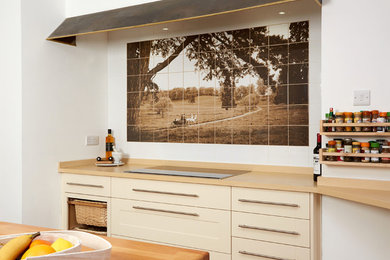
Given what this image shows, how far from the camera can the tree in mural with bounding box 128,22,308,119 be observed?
287cm

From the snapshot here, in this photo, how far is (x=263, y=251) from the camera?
229 cm

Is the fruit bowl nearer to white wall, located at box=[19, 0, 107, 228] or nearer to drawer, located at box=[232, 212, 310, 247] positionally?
drawer, located at box=[232, 212, 310, 247]

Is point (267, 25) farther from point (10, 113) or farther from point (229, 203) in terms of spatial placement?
point (10, 113)

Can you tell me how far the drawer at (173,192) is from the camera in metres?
2.45

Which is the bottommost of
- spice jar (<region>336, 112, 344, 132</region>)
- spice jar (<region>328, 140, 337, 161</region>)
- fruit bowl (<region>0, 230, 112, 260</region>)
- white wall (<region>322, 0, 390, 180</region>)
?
fruit bowl (<region>0, 230, 112, 260</region>)

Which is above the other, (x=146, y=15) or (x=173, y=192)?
(x=146, y=15)

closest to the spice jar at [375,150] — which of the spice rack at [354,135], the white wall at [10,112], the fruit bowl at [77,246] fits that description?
the spice rack at [354,135]

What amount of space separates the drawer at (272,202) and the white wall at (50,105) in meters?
1.59

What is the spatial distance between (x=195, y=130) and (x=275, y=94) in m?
0.76

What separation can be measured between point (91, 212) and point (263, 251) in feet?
4.80

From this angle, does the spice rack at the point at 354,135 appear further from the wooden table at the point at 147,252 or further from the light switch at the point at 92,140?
the light switch at the point at 92,140

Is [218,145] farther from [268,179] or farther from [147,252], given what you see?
[147,252]

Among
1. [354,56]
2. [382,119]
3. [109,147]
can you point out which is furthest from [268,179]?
[109,147]

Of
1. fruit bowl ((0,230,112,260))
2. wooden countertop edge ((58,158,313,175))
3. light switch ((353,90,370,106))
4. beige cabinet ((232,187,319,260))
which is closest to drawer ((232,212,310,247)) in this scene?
beige cabinet ((232,187,319,260))
